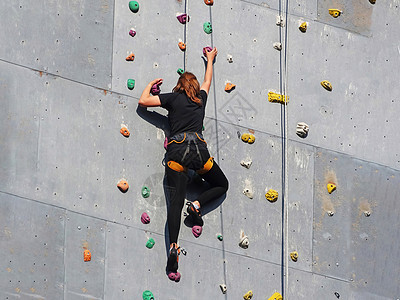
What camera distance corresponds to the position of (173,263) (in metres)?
7.09

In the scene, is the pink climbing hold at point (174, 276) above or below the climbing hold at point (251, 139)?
below

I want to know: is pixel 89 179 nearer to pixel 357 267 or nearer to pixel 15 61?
pixel 15 61

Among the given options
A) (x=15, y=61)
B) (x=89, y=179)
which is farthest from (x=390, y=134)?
(x=15, y=61)

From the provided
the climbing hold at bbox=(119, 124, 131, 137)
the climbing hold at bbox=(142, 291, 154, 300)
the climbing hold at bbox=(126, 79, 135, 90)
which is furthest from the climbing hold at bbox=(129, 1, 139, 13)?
the climbing hold at bbox=(142, 291, 154, 300)

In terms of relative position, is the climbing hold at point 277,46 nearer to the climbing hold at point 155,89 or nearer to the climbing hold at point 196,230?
the climbing hold at point 155,89

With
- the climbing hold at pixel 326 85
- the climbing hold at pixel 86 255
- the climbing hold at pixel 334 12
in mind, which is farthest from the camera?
the climbing hold at pixel 334 12

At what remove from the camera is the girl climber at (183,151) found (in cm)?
716

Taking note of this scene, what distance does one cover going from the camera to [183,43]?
7.57m

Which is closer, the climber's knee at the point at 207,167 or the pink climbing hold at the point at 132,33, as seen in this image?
the climber's knee at the point at 207,167

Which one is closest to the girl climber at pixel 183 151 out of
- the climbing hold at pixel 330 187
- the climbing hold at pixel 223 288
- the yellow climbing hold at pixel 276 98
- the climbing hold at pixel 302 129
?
the climbing hold at pixel 223 288

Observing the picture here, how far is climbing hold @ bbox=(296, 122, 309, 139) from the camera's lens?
775 centimetres

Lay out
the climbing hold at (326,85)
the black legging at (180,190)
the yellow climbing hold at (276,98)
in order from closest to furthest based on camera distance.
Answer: the black legging at (180,190) < the yellow climbing hold at (276,98) < the climbing hold at (326,85)

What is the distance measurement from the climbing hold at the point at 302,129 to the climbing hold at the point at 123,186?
1418 mm

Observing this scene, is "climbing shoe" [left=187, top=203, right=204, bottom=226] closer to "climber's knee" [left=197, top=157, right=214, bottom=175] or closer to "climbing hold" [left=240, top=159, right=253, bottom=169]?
"climber's knee" [left=197, top=157, right=214, bottom=175]
